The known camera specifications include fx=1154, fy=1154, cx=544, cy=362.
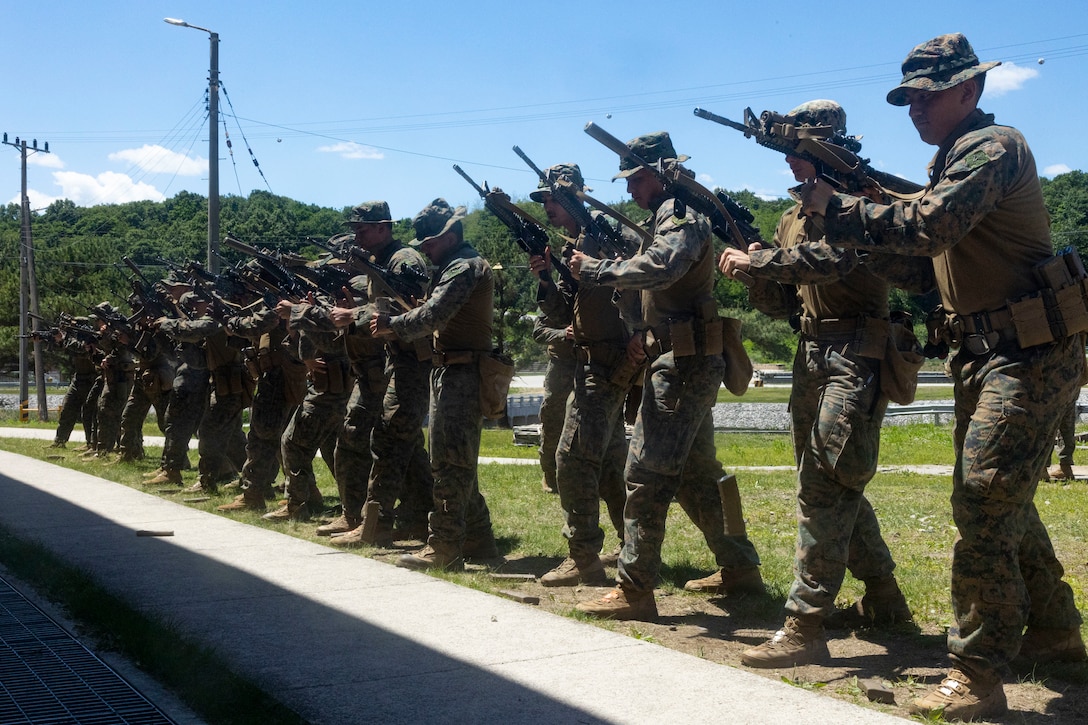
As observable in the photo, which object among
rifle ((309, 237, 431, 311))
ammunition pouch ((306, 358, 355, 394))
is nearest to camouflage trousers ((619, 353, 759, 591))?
rifle ((309, 237, 431, 311))

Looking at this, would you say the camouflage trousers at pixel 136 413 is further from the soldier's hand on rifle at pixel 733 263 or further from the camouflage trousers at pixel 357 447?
the soldier's hand on rifle at pixel 733 263

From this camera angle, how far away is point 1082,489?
12.4 m

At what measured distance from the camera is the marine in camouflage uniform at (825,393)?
5051 mm

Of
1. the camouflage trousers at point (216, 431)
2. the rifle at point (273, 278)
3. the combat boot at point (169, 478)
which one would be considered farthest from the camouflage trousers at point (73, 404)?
the rifle at point (273, 278)

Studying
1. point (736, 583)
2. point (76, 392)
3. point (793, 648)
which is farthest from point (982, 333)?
point (76, 392)

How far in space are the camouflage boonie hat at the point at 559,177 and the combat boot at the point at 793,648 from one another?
3.38 m

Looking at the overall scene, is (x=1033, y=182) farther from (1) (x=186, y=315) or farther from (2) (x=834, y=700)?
(1) (x=186, y=315)

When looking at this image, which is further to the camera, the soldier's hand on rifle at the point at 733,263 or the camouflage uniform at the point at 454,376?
the camouflage uniform at the point at 454,376

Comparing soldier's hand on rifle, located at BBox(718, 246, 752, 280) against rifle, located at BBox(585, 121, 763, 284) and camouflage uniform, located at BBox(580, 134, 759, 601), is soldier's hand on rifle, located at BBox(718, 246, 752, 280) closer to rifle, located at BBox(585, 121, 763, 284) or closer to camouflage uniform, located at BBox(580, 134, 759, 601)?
camouflage uniform, located at BBox(580, 134, 759, 601)

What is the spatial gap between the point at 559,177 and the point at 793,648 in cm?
363

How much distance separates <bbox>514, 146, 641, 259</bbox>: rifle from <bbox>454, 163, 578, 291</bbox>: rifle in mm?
236

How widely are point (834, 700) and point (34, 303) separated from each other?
38.9 metres

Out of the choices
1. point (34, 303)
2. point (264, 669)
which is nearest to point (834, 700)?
point (264, 669)

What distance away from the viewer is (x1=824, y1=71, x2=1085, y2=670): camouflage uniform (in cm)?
436
